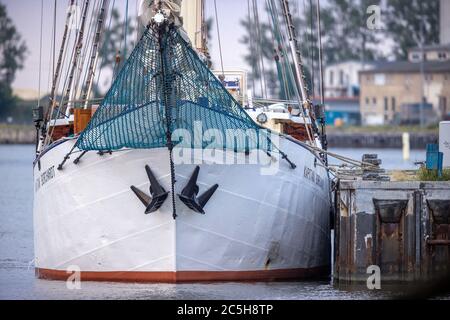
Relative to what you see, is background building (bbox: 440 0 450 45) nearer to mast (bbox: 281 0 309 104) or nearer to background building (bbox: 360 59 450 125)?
background building (bbox: 360 59 450 125)

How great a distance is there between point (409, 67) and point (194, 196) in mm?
107539

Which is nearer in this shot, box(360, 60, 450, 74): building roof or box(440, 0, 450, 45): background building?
box(440, 0, 450, 45): background building

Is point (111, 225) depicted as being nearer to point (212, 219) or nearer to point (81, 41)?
point (212, 219)

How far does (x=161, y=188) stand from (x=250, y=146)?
2.08m

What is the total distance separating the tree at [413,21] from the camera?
461 ft

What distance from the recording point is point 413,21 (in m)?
143

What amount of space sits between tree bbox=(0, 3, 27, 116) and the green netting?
4492 inches

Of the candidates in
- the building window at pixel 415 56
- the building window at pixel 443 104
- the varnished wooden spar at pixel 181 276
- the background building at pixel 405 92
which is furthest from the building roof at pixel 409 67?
the varnished wooden spar at pixel 181 276

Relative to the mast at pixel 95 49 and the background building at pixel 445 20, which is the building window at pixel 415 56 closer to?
the background building at pixel 445 20

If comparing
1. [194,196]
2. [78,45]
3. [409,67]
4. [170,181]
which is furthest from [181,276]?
[409,67]

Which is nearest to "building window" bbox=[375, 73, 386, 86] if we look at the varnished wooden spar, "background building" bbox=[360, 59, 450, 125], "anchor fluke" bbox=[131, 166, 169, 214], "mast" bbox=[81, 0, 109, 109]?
"background building" bbox=[360, 59, 450, 125]

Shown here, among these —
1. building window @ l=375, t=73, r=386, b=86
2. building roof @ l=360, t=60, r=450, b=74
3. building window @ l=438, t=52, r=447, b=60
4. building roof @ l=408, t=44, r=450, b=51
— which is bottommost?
building window @ l=375, t=73, r=386, b=86

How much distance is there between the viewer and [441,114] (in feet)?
424

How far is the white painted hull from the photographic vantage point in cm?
3009
